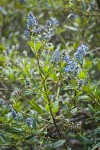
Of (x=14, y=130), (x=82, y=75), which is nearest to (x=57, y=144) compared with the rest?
(x=14, y=130)

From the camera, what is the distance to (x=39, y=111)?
1.45 m

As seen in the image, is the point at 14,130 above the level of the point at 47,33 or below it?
below

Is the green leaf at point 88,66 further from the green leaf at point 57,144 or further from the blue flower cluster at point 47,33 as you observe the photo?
the green leaf at point 57,144

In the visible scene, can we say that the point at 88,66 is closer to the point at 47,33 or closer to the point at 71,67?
the point at 71,67

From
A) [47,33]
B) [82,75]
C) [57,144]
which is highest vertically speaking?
[47,33]

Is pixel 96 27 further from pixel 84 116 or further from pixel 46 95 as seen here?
pixel 46 95

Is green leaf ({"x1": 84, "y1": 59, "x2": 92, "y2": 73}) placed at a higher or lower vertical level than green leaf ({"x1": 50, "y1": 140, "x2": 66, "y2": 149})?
higher

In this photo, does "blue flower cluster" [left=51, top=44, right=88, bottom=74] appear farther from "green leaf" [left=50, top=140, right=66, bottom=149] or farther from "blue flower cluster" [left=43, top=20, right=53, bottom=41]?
"green leaf" [left=50, top=140, right=66, bottom=149]

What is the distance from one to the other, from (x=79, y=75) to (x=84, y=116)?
0.52 m

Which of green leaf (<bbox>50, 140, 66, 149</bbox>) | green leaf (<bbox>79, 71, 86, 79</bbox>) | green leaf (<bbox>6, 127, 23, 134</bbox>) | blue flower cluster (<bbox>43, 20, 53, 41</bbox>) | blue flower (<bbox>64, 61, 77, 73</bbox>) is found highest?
blue flower cluster (<bbox>43, 20, 53, 41</bbox>)

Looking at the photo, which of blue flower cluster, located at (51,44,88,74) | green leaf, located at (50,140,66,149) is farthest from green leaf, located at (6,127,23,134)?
blue flower cluster, located at (51,44,88,74)

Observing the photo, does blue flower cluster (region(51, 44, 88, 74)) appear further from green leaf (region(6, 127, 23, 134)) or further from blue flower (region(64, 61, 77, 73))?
green leaf (region(6, 127, 23, 134))

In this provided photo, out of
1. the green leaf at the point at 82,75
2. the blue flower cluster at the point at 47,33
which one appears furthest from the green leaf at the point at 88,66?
the blue flower cluster at the point at 47,33

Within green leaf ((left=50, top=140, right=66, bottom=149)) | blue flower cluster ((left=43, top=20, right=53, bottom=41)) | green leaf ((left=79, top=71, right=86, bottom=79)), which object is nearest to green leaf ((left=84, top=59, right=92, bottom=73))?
green leaf ((left=79, top=71, right=86, bottom=79))
